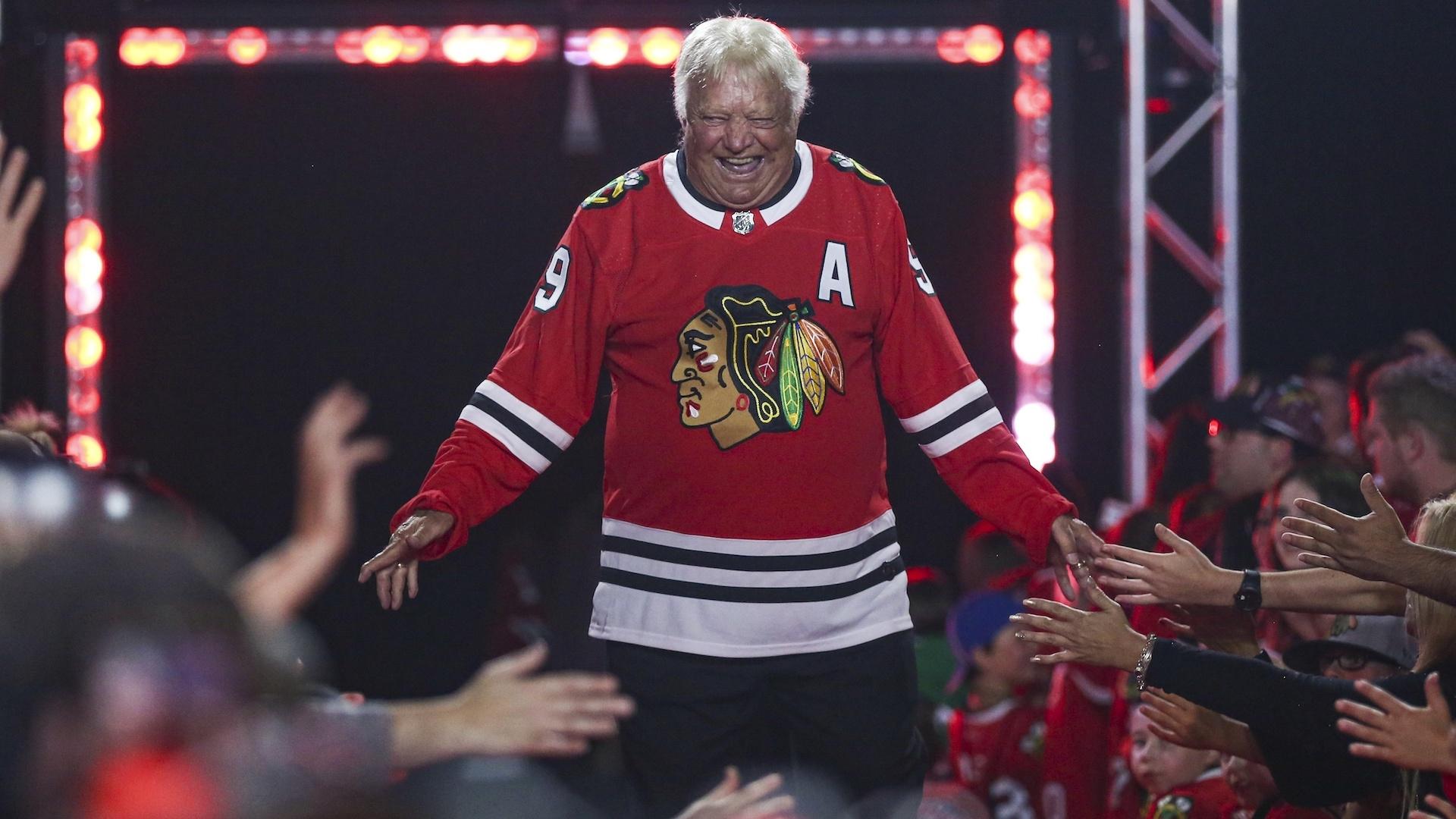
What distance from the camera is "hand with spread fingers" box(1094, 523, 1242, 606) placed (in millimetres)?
2422

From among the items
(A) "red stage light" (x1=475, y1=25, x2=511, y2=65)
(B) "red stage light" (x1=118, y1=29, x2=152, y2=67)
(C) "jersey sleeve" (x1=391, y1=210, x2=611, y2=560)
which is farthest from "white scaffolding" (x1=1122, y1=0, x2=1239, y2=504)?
(B) "red stage light" (x1=118, y1=29, x2=152, y2=67)

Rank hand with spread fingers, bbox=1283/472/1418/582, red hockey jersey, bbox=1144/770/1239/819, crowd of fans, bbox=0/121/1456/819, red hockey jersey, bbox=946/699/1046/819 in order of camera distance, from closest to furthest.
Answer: crowd of fans, bbox=0/121/1456/819
hand with spread fingers, bbox=1283/472/1418/582
red hockey jersey, bbox=1144/770/1239/819
red hockey jersey, bbox=946/699/1046/819

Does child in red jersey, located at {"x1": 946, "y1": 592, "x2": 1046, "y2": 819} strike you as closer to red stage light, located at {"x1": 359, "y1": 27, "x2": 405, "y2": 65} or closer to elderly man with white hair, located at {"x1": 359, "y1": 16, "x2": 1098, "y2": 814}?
elderly man with white hair, located at {"x1": 359, "y1": 16, "x2": 1098, "y2": 814}

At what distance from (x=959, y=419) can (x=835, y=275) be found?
33 centimetres

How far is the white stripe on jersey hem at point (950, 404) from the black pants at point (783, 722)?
369 mm

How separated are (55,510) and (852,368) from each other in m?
1.66

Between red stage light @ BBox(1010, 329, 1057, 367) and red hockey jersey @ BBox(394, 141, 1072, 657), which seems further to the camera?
red stage light @ BBox(1010, 329, 1057, 367)

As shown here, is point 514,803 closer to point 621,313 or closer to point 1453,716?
point 621,313

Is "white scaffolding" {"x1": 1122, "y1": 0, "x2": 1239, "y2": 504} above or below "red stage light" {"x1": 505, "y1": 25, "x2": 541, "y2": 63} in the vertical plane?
below

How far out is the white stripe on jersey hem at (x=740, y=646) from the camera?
2475mm

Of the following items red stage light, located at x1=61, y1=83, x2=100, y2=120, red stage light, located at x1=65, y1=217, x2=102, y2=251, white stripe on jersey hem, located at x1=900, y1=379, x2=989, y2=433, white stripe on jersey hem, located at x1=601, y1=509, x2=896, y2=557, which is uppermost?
red stage light, located at x1=61, y1=83, x2=100, y2=120

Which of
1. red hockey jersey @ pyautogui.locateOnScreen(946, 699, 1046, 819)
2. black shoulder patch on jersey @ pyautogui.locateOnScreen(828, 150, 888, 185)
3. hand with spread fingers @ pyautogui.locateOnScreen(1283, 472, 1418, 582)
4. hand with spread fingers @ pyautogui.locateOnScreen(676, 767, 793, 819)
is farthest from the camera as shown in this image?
red hockey jersey @ pyautogui.locateOnScreen(946, 699, 1046, 819)

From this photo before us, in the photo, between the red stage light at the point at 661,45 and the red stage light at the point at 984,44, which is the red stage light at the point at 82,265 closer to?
the red stage light at the point at 661,45

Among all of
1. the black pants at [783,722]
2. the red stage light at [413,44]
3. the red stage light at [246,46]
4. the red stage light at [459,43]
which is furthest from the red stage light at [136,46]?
the black pants at [783,722]
